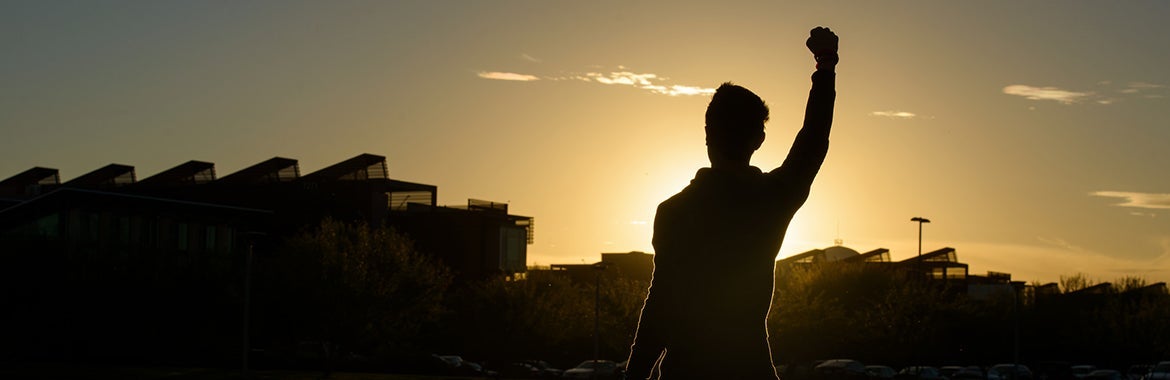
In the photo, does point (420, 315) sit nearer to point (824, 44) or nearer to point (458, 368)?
point (458, 368)

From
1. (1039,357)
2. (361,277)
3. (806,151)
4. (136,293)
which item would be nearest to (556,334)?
(361,277)

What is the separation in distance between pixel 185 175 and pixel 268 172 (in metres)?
11.0

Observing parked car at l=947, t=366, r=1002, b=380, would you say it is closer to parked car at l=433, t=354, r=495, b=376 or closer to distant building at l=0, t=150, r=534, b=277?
parked car at l=433, t=354, r=495, b=376

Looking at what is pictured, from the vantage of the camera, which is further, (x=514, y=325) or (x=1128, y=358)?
(x=1128, y=358)

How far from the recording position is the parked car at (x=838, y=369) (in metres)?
74.3

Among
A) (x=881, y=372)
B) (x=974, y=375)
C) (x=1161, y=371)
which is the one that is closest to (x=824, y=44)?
(x=974, y=375)

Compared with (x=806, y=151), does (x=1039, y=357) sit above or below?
below

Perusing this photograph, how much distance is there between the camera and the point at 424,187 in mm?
127625

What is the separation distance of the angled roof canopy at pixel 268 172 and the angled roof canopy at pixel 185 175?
17.5ft

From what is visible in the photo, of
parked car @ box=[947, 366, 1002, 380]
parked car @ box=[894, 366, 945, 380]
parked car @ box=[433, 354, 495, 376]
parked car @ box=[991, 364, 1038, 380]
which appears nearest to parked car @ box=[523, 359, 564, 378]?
parked car @ box=[433, 354, 495, 376]

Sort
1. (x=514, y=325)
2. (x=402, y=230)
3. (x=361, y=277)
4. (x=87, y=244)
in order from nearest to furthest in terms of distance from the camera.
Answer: (x=361, y=277) < (x=87, y=244) < (x=514, y=325) < (x=402, y=230)

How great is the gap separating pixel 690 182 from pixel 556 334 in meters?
84.9

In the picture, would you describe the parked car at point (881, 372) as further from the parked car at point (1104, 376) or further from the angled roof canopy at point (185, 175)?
the angled roof canopy at point (185, 175)

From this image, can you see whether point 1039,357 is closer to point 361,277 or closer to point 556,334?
point 556,334
